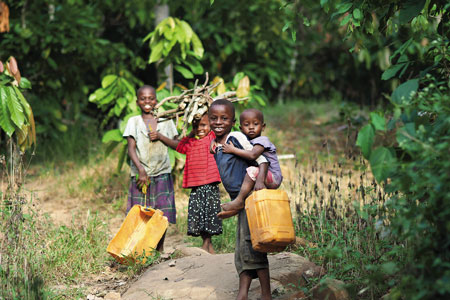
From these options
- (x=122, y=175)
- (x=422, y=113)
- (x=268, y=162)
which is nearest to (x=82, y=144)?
(x=122, y=175)

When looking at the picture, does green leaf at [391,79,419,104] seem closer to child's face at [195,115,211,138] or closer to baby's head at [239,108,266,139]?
baby's head at [239,108,266,139]

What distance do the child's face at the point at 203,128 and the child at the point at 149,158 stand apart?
52 cm

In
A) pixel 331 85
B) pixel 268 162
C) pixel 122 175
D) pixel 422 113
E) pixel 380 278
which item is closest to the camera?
pixel 380 278

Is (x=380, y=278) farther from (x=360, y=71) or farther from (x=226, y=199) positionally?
(x=360, y=71)

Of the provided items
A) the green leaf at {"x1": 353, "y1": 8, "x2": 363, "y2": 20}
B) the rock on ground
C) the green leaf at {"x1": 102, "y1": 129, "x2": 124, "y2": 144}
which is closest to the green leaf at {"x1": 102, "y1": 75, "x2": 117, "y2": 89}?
the green leaf at {"x1": 102, "y1": 129, "x2": 124, "y2": 144}

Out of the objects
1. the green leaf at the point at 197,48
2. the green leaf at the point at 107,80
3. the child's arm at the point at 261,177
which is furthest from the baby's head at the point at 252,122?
the green leaf at the point at 107,80

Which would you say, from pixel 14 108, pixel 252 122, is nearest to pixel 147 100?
pixel 14 108

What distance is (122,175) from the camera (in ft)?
23.6

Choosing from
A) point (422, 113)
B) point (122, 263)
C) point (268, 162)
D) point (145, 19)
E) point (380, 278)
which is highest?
point (145, 19)

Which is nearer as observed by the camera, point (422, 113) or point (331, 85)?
point (422, 113)

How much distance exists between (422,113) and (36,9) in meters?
7.08

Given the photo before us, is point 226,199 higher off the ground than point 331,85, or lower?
lower

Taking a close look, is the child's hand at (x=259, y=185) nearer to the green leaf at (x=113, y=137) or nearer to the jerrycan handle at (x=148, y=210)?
the jerrycan handle at (x=148, y=210)

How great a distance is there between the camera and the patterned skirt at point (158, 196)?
17.0ft
